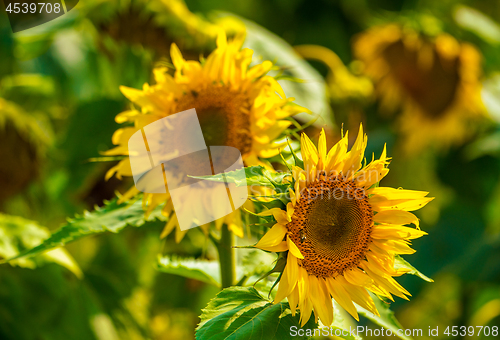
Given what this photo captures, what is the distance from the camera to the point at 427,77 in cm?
106

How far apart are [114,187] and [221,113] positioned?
0.47 metres

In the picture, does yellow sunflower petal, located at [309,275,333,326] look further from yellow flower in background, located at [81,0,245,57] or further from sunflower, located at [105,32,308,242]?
yellow flower in background, located at [81,0,245,57]

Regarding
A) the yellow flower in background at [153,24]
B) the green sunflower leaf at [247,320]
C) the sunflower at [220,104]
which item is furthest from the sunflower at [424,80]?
the green sunflower leaf at [247,320]

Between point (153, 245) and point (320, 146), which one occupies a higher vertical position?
point (320, 146)

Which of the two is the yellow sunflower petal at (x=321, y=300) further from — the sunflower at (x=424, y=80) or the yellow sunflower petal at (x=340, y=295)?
the sunflower at (x=424, y=80)

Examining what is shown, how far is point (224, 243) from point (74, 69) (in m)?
0.57

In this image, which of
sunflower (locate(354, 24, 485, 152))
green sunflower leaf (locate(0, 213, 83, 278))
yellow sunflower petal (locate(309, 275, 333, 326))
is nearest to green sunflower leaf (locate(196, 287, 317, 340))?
yellow sunflower petal (locate(309, 275, 333, 326))

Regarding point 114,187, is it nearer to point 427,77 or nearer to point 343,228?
point 343,228

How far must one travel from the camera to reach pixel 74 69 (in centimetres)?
80

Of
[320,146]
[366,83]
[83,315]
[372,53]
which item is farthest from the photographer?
[372,53]

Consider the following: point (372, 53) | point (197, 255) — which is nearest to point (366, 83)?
point (372, 53)

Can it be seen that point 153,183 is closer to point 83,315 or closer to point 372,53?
point 83,315

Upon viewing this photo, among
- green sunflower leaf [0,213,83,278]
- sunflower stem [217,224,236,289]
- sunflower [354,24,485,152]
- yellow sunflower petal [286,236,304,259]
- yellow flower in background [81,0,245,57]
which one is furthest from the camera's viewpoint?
sunflower [354,24,485,152]

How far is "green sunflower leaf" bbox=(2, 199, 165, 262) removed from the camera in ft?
1.16
